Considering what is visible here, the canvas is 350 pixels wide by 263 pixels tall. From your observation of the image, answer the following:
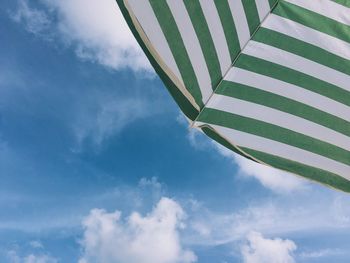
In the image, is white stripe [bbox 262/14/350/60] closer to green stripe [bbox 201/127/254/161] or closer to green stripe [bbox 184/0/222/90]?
green stripe [bbox 184/0/222/90]

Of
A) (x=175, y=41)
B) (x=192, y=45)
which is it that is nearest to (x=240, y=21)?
(x=192, y=45)

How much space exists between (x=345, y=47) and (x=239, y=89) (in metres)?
0.74

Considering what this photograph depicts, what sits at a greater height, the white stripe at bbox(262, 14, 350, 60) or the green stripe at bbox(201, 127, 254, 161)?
the white stripe at bbox(262, 14, 350, 60)

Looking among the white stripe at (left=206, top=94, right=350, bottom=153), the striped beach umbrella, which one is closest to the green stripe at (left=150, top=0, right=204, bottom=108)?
the striped beach umbrella

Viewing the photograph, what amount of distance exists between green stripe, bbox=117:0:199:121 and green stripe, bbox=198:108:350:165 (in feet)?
0.58

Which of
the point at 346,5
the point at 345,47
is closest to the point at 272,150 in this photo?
the point at 345,47

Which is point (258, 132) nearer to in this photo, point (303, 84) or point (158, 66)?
point (303, 84)

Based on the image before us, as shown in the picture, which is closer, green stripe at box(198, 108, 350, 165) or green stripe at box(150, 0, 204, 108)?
green stripe at box(150, 0, 204, 108)

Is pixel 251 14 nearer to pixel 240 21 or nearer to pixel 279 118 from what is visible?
pixel 240 21

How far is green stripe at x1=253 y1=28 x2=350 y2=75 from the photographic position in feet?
9.25

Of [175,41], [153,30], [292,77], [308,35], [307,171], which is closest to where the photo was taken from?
[153,30]

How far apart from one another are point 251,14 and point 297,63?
18.0 inches

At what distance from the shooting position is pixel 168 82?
275cm

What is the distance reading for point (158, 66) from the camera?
2699 millimetres
